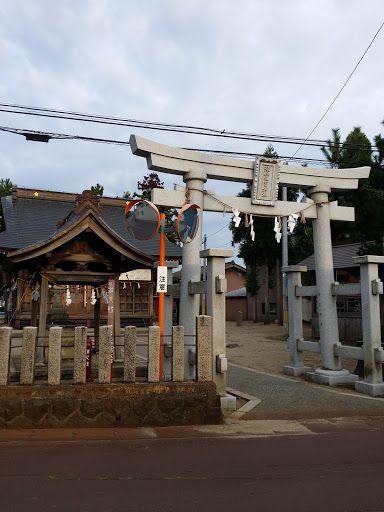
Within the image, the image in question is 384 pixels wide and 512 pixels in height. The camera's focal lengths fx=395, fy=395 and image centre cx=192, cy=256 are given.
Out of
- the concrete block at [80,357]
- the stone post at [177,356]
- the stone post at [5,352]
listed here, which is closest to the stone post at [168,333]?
the stone post at [177,356]

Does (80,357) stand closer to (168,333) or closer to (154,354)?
(154,354)

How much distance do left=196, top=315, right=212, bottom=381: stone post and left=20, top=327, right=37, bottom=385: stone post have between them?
8.91ft

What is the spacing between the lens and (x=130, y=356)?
6625 millimetres

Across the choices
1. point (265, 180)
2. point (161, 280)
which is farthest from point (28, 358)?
point (265, 180)

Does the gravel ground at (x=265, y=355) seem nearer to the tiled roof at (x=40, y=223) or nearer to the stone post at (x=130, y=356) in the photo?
the tiled roof at (x=40, y=223)

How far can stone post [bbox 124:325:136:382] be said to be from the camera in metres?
6.58

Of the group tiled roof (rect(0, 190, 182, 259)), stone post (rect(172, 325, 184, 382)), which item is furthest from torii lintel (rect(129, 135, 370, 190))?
tiled roof (rect(0, 190, 182, 259))

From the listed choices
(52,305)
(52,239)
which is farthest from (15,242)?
(52,239)

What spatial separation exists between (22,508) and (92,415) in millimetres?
2627

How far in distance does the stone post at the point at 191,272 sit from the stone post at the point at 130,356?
2.14m

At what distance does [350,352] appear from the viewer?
10008mm

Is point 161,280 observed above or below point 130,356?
above

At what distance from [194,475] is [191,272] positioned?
16.3 ft

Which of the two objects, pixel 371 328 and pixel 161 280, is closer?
pixel 161 280
